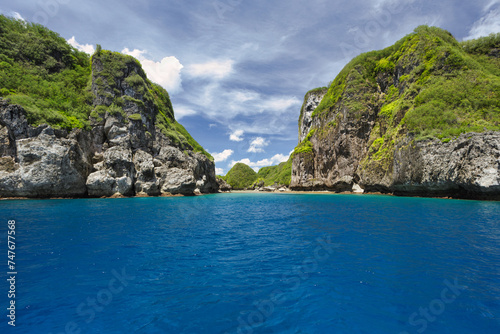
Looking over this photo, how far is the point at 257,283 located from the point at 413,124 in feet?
178

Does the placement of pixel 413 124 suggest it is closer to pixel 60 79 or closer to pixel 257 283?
pixel 257 283

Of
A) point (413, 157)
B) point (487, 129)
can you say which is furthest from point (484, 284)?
point (413, 157)

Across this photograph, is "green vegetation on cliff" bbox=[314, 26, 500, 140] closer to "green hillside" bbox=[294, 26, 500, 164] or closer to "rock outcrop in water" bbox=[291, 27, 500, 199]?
"green hillside" bbox=[294, 26, 500, 164]

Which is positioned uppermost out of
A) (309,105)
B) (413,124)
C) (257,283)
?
(309,105)

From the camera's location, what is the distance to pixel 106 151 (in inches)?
2052

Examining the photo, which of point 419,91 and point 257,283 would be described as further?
point 419,91

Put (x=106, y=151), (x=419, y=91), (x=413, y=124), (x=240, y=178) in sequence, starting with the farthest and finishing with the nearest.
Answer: (x=240, y=178), (x=419, y=91), (x=106, y=151), (x=413, y=124)

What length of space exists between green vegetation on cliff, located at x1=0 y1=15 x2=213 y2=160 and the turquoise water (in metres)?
45.1

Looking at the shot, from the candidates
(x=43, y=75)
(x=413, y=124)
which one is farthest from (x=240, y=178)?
(x=413, y=124)

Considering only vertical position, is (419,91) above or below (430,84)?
below

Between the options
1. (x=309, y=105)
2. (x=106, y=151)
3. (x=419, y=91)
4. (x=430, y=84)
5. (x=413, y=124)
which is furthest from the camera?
(x=309, y=105)

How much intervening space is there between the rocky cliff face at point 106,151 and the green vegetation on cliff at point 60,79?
45 centimetres

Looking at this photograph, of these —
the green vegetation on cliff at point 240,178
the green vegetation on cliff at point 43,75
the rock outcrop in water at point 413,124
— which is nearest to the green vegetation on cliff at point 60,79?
the green vegetation on cliff at point 43,75

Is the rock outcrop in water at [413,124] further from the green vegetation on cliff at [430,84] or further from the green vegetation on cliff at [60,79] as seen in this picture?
the green vegetation on cliff at [60,79]
